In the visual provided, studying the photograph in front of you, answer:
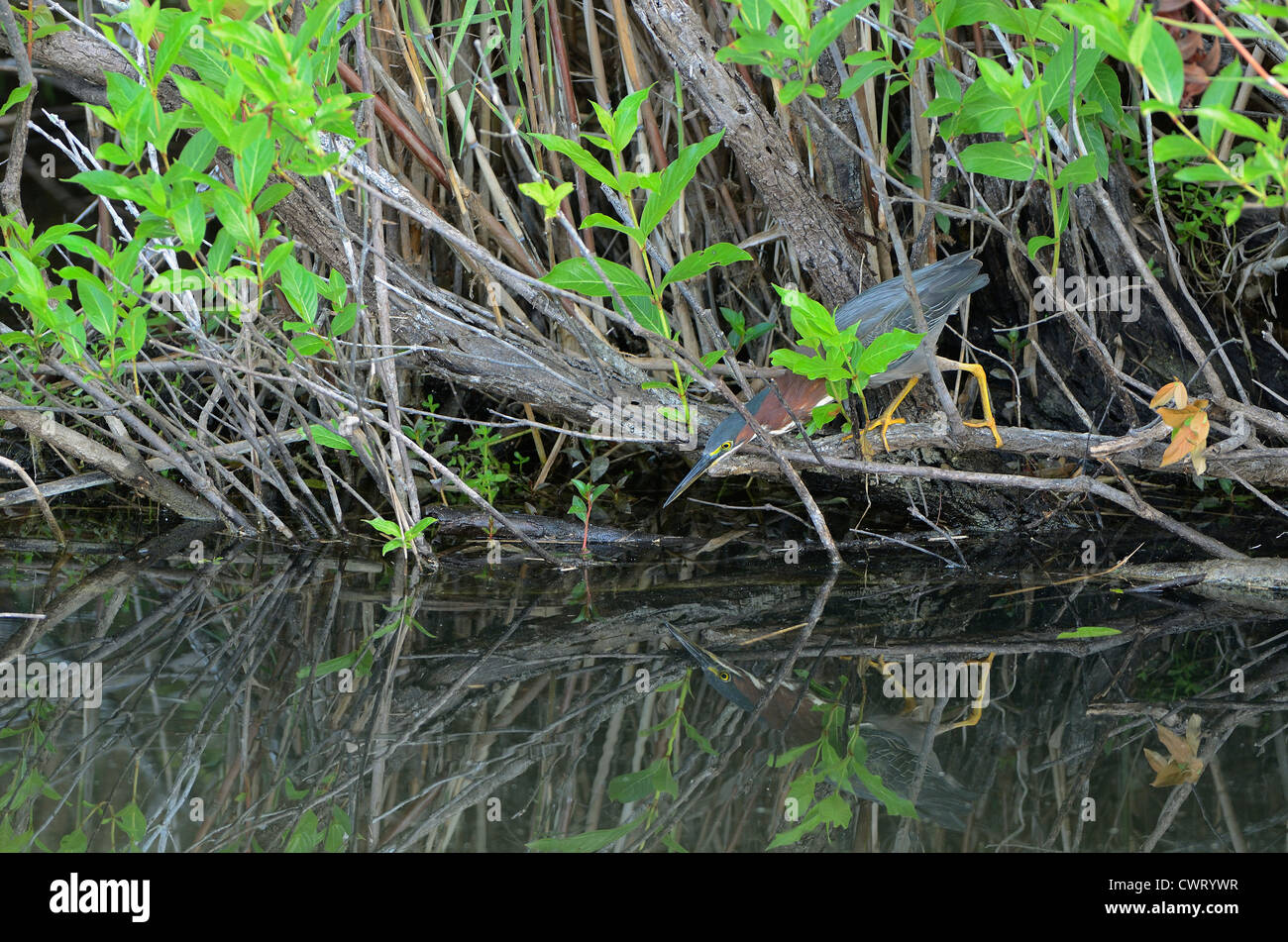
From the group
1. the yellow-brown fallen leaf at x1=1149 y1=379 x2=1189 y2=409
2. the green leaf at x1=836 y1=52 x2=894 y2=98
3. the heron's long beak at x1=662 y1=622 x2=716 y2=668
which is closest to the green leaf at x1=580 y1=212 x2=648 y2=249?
the green leaf at x1=836 y1=52 x2=894 y2=98

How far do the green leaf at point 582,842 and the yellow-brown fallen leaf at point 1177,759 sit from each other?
73 centimetres

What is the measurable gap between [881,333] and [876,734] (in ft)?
3.33

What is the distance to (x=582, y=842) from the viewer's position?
4.32 ft

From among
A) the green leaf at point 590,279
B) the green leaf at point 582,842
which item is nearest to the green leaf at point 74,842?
the green leaf at point 582,842

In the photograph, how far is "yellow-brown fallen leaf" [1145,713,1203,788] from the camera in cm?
141

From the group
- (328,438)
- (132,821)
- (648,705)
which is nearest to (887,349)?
(648,705)

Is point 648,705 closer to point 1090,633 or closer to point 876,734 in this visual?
point 876,734

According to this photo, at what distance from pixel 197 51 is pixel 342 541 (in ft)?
4.26

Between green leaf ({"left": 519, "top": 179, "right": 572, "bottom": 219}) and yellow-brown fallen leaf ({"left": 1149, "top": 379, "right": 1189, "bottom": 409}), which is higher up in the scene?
green leaf ({"left": 519, "top": 179, "right": 572, "bottom": 219})

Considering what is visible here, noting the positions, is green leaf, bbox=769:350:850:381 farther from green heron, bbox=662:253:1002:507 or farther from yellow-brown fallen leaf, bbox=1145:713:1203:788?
yellow-brown fallen leaf, bbox=1145:713:1203:788

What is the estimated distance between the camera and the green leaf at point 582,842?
1306mm

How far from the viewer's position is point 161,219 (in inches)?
72.9
